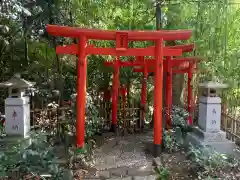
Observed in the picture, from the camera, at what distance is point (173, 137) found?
A: 7.09 m

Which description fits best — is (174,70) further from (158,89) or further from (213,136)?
(213,136)

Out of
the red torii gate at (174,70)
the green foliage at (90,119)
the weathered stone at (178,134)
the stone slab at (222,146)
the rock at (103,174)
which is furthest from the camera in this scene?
the red torii gate at (174,70)

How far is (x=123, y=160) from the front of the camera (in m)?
6.54

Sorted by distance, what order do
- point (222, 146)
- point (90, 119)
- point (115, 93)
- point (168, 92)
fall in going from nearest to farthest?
point (222, 146), point (90, 119), point (168, 92), point (115, 93)

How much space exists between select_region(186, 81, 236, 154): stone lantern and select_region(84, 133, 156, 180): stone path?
130 centimetres

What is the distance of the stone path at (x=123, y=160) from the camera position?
566cm

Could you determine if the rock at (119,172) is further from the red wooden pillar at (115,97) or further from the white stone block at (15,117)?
the red wooden pillar at (115,97)

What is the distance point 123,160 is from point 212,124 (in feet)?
7.05

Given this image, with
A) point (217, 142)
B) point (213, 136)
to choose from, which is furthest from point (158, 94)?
point (217, 142)

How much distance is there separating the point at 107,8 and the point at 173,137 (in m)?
5.21

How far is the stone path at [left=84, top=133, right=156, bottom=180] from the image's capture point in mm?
5660

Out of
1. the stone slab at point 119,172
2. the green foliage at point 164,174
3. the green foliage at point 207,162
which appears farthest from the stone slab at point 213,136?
the stone slab at point 119,172

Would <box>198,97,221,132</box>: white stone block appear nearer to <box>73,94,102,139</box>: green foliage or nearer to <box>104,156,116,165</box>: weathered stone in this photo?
<box>104,156,116,165</box>: weathered stone

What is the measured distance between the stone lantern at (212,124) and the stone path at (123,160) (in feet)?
4.27
